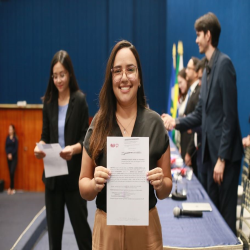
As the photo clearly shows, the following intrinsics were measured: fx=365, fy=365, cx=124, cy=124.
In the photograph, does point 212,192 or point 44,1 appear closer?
point 212,192

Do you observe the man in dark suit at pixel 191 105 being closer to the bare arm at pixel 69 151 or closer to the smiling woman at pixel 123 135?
the bare arm at pixel 69 151

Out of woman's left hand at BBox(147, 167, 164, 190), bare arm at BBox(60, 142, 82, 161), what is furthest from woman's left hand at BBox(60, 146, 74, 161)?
woman's left hand at BBox(147, 167, 164, 190)

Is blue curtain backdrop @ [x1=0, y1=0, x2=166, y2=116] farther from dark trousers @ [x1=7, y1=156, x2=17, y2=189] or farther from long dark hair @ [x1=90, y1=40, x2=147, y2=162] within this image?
long dark hair @ [x1=90, y1=40, x2=147, y2=162]

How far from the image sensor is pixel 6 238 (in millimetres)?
3453

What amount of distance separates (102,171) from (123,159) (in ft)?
0.27

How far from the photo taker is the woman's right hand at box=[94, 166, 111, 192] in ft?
4.09

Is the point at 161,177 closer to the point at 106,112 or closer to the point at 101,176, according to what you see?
the point at 101,176

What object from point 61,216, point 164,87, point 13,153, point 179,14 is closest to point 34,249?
point 61,216

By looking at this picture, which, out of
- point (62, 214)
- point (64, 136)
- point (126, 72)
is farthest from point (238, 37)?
point (126, 72)

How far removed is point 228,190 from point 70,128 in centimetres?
123

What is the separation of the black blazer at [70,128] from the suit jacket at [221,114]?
0.78m

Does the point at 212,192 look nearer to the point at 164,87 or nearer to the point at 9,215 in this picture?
the point at 9,215

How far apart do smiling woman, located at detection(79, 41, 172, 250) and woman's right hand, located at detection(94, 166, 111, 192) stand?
45 mm

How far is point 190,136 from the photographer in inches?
165
